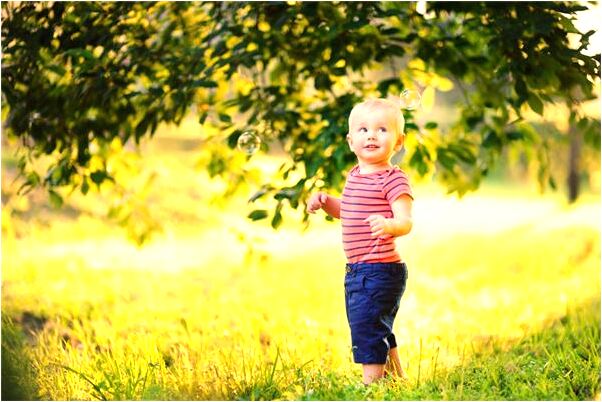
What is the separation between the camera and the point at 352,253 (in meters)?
3.26

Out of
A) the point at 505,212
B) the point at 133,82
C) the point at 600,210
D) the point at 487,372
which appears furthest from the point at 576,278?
the point at 505,212

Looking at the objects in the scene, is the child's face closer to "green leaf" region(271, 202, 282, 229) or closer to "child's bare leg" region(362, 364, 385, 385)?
"child's bare leg" region(362, 364, 385, 385)

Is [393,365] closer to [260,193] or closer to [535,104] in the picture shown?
[260,193]

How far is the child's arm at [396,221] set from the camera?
3.07 meters

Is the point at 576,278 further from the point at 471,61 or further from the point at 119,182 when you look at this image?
the point at 119,182

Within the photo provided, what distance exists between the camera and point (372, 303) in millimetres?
3213

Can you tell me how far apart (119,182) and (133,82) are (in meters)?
1.55

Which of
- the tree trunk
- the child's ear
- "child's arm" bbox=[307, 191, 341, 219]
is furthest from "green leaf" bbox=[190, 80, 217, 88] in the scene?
the tree trunk

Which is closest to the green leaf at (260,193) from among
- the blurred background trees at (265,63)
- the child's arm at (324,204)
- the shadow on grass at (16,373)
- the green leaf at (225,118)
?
the blurred background trees at (265,63)

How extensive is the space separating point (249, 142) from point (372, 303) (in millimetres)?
1300

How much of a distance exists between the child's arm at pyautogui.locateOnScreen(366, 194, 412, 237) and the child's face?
0.66 ft

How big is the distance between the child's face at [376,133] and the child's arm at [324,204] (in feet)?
0.79

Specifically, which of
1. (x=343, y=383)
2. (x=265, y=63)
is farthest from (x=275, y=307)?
(x=343, y=383)

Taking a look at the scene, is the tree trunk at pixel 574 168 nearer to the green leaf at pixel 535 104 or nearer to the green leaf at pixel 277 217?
the green leaf at pixel 535 104
